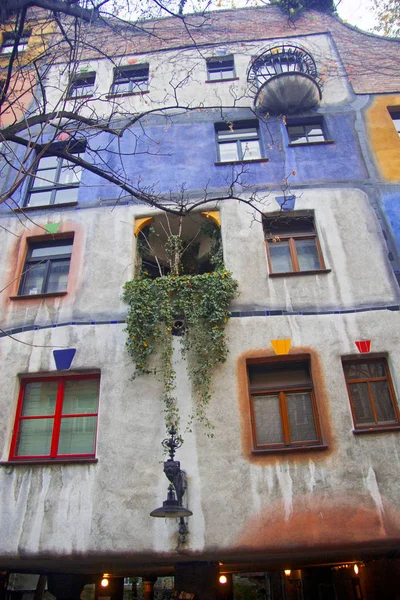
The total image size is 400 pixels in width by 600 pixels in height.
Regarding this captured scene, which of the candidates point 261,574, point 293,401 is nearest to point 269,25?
point 293,401

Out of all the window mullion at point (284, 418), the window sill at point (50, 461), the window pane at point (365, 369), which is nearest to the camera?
the window sill at point (50, 461)

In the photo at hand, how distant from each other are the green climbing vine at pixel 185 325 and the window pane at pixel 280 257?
4.25ft

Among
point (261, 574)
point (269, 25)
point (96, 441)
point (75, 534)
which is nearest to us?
point (75, 534)

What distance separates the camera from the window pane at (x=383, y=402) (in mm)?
7700

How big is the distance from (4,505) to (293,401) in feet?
17.5

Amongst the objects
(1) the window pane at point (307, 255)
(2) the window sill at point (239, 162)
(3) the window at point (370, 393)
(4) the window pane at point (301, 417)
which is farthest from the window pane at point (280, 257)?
(4) the window pane at point (301, 417)

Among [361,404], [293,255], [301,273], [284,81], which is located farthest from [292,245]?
[284,81]

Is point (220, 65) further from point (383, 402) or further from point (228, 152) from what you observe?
point (383, 402)

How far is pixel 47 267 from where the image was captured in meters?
9.96

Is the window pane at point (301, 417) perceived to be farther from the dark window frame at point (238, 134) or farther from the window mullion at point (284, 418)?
the dark window frame at point (238, 134)

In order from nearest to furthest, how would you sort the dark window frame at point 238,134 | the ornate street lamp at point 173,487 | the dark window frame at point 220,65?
the ornate street lamp at point 173,487 → the dark window frame at point 238,134 → the dark window frame at point 220,65

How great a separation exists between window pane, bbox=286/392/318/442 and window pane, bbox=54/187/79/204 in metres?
7.19

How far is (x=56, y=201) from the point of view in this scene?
11094mm

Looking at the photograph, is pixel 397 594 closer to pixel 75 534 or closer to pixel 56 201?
pixel 75 534
